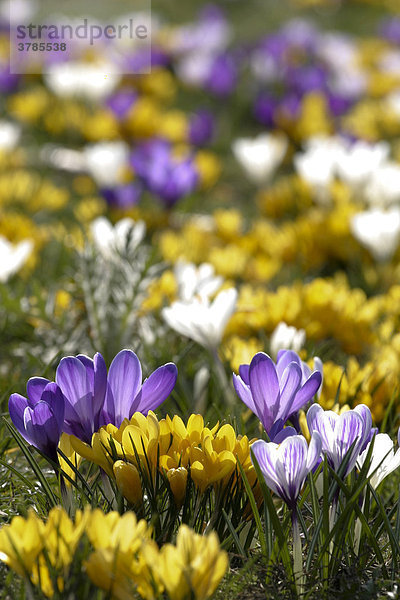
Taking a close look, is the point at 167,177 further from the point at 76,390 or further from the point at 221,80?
the point at 221,80

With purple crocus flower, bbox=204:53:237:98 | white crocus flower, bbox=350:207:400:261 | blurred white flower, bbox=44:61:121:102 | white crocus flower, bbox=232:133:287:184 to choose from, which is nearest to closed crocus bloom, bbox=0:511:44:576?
white crocus flower, bbox=350:207:400:261

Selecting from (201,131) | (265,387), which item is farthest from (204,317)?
(201,131)

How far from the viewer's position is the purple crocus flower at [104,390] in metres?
1.30

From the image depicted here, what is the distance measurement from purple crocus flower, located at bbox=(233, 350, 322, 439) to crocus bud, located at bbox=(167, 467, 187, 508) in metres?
0.18

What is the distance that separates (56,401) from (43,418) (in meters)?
0.04

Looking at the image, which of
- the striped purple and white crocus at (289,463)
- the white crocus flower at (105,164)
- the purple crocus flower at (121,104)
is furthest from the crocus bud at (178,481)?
the purple crocus flower at (121,104)

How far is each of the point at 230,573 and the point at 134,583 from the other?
254 mm

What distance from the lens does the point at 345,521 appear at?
1.27 meters

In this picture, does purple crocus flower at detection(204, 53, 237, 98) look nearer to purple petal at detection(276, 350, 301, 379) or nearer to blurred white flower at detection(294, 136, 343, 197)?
blurred white flower at detection(294, 136, 343, 197)

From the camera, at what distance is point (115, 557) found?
107 cm

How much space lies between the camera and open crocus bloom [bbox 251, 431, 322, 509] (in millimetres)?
1210

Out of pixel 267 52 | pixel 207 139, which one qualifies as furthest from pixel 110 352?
pixel 267 52

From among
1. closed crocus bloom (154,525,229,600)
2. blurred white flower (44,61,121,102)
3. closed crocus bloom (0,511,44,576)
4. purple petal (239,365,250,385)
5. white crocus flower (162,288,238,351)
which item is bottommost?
closed crocus bloom (154,525,229,600)

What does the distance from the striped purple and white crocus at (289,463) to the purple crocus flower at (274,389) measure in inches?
4.4
